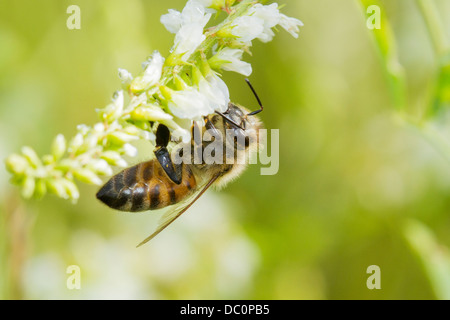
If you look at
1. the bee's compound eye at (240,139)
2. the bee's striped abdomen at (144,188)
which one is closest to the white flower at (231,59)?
the bee's compound eye at (240,139)

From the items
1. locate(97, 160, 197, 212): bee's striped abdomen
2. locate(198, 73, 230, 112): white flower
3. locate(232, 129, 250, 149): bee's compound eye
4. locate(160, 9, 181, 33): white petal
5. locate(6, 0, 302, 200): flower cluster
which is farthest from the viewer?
locate(232, 129, 250, 149): bee's compound eye

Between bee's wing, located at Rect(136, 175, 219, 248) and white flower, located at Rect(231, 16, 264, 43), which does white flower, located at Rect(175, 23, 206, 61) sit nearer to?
white flower, located at Rect(231, 16, 264, 43)

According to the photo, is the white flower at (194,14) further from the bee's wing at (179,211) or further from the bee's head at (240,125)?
the bee's wing at (179,211)

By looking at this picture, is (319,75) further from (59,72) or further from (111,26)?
(59,72)

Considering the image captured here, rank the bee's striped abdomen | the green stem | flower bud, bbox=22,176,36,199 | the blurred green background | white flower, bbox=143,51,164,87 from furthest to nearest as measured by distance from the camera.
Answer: the blurred green background, the green stem, the bee's striped abdomen, white flower, bbox=143,51,164,87, flower bud, bbox=22,176,36,199

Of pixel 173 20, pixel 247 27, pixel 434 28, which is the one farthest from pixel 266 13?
pixel 434 28

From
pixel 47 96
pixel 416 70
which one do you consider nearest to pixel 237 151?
pixel 47 96

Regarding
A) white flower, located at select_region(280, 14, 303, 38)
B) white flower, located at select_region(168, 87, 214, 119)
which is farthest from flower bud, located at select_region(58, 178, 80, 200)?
white flower, located at select_region(280, 14, 303, 38)
